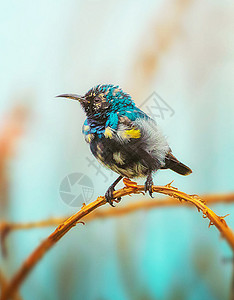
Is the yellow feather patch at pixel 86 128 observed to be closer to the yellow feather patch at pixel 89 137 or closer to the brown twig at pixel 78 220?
the yellow feather patch at pixel 89 137

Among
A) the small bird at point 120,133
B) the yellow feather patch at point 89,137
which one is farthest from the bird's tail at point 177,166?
the yellow feather patch at point 89,137

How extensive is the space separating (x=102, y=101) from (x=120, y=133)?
2.1 inches

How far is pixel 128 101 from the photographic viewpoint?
53 cm

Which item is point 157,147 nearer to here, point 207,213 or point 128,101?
point 128,101

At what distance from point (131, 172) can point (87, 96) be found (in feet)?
0.43

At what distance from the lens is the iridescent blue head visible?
0.52 m

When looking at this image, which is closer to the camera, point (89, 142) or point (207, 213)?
point (207, 213)

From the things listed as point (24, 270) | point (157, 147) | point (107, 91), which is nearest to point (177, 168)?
point (157, 147)

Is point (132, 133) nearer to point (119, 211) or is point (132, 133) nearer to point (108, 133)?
point (108, 133)

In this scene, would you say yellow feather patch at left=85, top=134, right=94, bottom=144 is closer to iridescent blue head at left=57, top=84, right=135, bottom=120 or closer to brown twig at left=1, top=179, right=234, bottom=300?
iridescent blue head at left=57, top=84, right=135, bottom=120

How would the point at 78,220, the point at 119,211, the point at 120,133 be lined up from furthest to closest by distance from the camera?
the point at 119,211, the point at 120,133, the point at 78,220

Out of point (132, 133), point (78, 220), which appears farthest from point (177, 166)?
point (78, 220)

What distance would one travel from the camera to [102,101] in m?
0.52

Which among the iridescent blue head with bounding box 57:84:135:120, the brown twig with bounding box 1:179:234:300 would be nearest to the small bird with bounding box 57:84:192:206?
the iridescent blue head with bounding box 57:84:135:120
